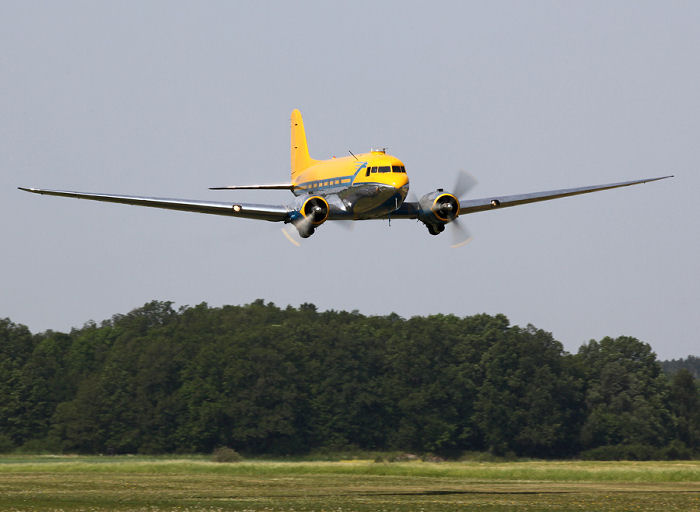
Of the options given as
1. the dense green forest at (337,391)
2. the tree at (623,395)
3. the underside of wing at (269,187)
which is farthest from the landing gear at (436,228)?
the tree at (623,395)

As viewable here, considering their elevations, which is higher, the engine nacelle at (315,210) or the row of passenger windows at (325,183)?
the row of passenger windows at (325,183)

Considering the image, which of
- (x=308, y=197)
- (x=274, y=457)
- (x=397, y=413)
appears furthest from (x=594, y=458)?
(x=308, y=197)

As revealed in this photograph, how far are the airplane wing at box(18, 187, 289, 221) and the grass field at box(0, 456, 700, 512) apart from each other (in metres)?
14.1

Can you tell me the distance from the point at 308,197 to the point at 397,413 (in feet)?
268

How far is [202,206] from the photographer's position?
170ft

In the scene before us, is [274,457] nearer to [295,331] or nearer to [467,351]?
[295,331]

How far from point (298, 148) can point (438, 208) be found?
16.3 meters

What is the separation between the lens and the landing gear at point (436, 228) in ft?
180

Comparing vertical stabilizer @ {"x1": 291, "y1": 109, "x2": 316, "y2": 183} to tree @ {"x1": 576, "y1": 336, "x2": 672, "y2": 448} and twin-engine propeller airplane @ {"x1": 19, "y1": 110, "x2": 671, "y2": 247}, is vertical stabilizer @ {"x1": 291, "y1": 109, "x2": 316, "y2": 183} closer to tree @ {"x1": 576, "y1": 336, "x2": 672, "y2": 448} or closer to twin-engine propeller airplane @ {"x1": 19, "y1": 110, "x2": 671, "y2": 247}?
twin-engine propeller airplane @ {"x1": 19, "y1": 110, "x2": 671, "y2": 247}

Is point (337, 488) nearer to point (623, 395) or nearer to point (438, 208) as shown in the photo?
point (438, 208)

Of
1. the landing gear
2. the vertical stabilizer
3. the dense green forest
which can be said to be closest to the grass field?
the landing gear

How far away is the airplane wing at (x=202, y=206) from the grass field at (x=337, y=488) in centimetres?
1414

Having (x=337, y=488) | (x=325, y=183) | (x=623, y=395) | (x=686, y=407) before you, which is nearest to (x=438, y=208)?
(x=325, y=183)

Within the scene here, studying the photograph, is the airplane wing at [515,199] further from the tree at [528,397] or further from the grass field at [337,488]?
the tree at [528,397]
